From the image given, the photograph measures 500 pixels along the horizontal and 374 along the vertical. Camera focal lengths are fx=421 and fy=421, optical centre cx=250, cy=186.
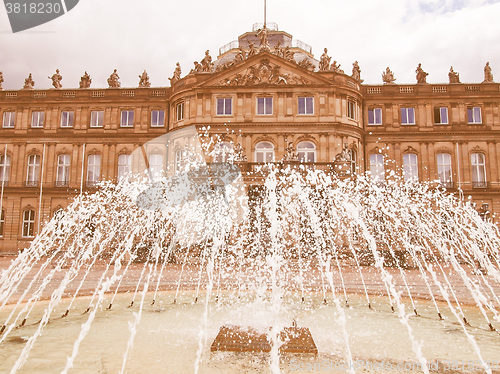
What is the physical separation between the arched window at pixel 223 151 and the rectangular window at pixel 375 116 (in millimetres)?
13682

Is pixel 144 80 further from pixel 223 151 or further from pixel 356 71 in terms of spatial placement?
pixel 356 71

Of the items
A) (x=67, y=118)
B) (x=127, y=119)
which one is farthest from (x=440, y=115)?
(x=67, y=118)

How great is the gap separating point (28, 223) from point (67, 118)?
10742 mm

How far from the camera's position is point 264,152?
117ft

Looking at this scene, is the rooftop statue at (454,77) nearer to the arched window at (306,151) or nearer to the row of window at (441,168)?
the row of window at (441,168)

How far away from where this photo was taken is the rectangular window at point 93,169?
4059cm

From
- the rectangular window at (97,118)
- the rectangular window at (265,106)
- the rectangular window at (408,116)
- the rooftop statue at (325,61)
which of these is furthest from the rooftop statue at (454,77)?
the rectangular window at (97,118)

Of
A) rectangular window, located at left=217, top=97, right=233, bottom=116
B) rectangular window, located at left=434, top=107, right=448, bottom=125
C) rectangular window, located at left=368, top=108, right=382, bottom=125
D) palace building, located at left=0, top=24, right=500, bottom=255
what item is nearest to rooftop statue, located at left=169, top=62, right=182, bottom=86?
palace building, located at left=0, top=24, right=500, bottom=255

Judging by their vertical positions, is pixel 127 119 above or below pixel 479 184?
above

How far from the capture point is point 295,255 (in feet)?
93.1

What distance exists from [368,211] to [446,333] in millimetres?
26401

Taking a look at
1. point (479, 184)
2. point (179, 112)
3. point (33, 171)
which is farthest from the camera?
point (33, 171)

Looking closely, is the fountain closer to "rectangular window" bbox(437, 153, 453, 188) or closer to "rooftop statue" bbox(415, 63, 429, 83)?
"rectangular window" bbox(437, 153, 453, 188)

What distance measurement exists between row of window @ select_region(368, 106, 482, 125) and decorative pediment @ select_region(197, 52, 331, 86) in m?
8.03
